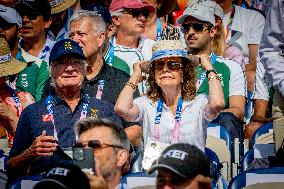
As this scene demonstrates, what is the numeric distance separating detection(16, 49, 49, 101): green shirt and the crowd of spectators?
1 centimetres

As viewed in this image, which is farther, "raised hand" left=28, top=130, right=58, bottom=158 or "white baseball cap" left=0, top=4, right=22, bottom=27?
"white baseball cap" left=0, top=4, right=22, bottom=27

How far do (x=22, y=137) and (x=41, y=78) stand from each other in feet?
5.72

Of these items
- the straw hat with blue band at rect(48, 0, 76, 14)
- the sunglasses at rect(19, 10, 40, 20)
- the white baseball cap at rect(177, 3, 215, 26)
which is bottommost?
the white baseball cap at rect(177, 3, 215, 26)

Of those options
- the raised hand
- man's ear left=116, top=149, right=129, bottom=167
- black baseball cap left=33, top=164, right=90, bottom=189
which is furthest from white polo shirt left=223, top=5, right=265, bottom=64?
black baseball cap left=33, top=164, right=90, bottom=189

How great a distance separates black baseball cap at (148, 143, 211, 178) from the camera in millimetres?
4250

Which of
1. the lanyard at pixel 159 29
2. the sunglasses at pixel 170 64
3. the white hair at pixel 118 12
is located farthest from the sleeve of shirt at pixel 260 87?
the white hair at pixel 118 12

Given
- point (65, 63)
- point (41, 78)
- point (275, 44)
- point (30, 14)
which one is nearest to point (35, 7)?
point (30, 14)

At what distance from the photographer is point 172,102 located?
6574 millimetres

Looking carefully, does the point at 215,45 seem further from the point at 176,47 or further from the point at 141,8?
the point at 176,47

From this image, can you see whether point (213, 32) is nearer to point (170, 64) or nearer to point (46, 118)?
point (170, 64)

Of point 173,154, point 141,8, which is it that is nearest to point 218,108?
point 173,154

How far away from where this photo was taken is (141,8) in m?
8.55

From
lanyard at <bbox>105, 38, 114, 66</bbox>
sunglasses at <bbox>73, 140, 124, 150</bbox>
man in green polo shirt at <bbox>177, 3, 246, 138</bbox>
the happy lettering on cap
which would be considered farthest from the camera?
lanyard at <bbox>105, 38, 114, 66</bbox>

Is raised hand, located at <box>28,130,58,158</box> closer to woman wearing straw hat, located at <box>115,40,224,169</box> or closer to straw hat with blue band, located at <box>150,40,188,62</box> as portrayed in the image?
woman wearing straw hat, located at <box>115,40,224,169</box>
